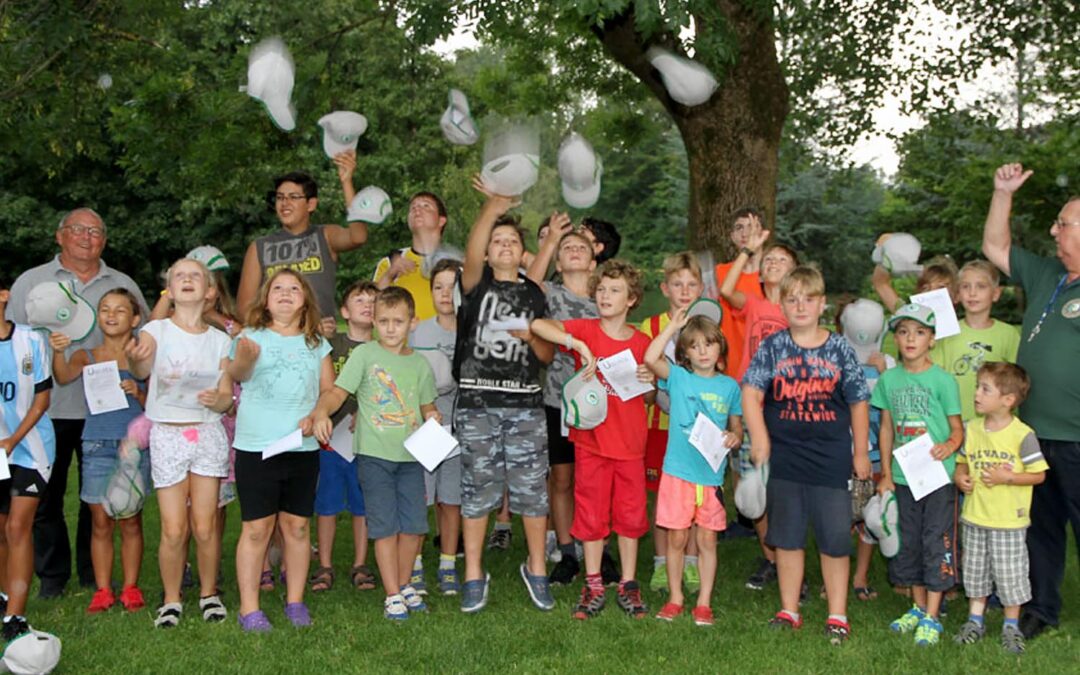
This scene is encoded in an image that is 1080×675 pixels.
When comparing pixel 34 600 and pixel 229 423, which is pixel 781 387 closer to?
pixel 229 423

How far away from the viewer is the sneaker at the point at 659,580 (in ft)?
→ 18.4

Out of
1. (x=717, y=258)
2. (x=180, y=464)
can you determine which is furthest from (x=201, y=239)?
(x=180, y=464)

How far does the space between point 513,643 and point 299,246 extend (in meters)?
2.73

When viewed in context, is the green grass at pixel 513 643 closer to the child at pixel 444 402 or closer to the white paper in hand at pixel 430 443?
the child at pixel 444 402

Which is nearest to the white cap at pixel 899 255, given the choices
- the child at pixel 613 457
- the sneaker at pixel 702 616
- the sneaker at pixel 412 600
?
the child at pixel 613 457

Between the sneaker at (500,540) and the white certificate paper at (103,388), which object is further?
the sneaker at (500,540)

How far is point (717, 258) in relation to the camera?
8.23 metres

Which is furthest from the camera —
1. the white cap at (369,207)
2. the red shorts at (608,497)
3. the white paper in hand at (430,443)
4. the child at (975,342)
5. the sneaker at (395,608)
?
the white cap at (369,207)

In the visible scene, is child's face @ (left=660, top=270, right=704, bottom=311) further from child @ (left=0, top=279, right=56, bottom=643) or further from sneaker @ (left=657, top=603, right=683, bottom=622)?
child @ (left=0, top=279, right=56, bottom=643)

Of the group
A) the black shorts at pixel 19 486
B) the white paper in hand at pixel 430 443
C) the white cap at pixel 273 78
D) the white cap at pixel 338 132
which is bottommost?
the black shorts at pixel 19 486

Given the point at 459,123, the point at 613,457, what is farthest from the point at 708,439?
the point at 459,123

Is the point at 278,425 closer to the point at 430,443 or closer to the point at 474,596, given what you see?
the point at 430,443

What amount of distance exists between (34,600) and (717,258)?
5.44 meters

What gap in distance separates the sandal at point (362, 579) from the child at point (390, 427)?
1.79ft
